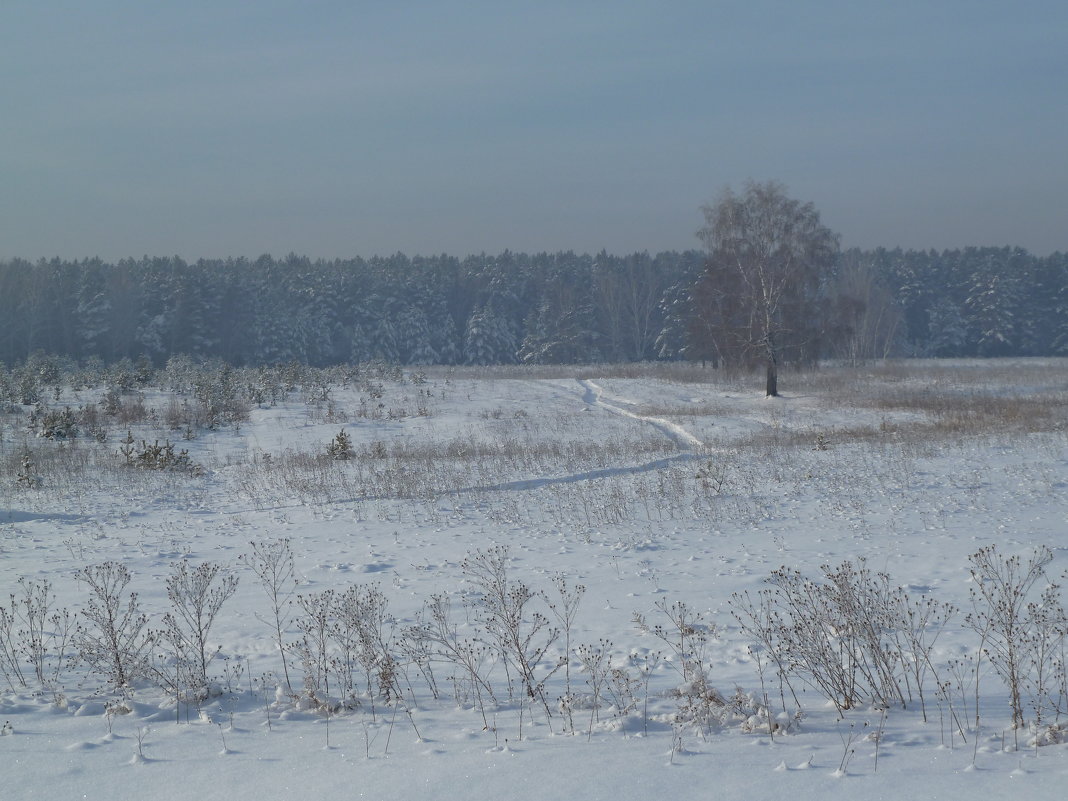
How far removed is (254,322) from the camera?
227 feet

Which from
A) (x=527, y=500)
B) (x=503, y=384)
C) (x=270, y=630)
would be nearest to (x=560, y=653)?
(x=270, y=630)

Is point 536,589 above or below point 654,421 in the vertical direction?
below

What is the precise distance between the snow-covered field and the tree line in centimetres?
4222

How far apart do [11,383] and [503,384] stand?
20276 millimetres

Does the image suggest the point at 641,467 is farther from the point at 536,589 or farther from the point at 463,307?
the point at 463,307

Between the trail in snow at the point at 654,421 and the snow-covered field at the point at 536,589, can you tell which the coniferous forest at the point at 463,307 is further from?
the snow-covered field at the point at 536,589

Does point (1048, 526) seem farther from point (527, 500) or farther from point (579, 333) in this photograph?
point (579, 333)

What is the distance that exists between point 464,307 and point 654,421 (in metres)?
58.6

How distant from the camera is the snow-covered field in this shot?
3992 millimetres

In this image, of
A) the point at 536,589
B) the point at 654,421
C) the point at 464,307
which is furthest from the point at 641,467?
the point at 464,307

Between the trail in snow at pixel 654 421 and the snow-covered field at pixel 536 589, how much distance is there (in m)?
0.24

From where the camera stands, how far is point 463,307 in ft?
272

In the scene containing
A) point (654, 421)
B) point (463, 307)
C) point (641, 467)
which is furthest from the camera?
point (463, 307)

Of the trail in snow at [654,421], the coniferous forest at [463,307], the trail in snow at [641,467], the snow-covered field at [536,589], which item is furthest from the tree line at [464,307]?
the snow-covered field at [536,589]
